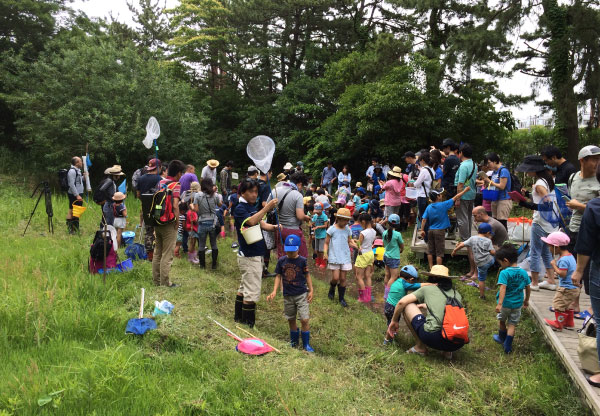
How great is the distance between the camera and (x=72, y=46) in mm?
17031

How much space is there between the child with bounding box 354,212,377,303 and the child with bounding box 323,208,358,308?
1.57 feet

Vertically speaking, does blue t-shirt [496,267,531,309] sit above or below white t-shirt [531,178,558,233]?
below

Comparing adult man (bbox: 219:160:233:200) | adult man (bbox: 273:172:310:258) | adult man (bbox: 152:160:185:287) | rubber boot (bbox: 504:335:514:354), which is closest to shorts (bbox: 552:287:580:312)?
rubber boot (bbox: 504:335:514:354)

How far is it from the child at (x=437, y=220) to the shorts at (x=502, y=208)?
700 millimetres

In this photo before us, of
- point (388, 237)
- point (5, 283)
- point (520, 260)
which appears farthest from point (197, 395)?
point (520, 260)

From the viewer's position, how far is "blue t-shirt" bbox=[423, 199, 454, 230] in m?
7.13

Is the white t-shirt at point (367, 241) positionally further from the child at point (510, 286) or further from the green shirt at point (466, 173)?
the child at point (510, 286)

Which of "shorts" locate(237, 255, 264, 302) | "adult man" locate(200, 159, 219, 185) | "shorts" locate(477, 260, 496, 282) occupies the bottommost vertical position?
"shorts" locate(477, 260, 496, 282)

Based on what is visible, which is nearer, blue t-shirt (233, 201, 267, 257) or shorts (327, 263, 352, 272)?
blue t-shirt (233, 201, 267, 257)

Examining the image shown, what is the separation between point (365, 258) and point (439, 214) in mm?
1579

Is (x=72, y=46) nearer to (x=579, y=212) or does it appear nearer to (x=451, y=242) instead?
(x=451, y=242)

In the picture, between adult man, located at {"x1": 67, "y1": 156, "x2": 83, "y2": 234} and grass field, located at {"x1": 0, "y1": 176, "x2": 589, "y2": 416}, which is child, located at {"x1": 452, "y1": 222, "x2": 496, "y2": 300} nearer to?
grass field, located at {"x1": 0, "y1": 176, "x2": 589, "y2": 416}

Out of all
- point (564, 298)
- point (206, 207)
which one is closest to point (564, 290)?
point (564, 298)

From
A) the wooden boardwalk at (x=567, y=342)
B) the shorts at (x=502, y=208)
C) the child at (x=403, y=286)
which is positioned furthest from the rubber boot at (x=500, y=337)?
the shorts at (x=502, y=208)
